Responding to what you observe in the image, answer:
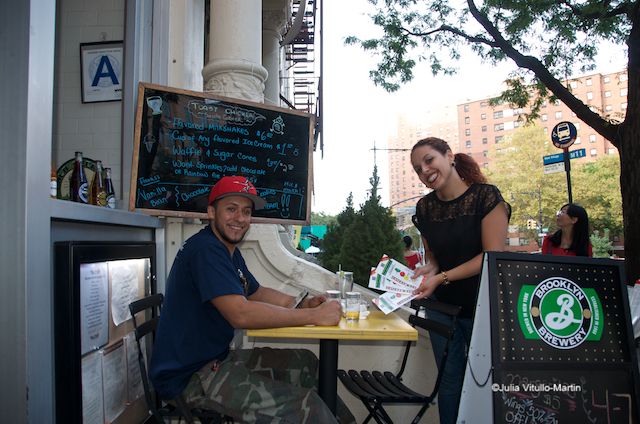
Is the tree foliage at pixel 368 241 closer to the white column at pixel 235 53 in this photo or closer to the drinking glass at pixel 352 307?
the white column at pixel 235 53

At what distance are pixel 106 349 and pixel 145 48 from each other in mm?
→ 2361

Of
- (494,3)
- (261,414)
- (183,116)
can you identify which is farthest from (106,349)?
(494,3)

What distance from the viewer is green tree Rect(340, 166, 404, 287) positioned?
4961 millimetres

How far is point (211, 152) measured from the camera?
3.56 m

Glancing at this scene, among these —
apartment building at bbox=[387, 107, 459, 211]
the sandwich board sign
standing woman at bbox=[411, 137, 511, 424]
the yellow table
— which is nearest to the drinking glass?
the yellow table

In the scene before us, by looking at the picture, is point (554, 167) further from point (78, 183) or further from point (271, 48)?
point (78, 183)

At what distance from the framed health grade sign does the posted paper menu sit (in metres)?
2.58

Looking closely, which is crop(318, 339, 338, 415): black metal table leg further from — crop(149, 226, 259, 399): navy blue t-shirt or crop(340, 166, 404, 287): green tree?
crop(340, 166, 404, 287): green tree

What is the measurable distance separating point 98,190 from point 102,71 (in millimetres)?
1148

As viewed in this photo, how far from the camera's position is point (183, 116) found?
3.44 meters

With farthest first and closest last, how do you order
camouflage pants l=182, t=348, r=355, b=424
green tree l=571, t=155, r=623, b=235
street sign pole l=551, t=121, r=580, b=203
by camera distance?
1. green tree l=571, t=155, r=623, b=235
2. street sign pole l=551, t=121, r=580, b=203
3. camouflage pants l=182, t=348, r=355, b=424

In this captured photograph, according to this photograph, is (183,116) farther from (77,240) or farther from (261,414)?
(261,414)

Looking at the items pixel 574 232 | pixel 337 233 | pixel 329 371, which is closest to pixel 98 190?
pixel 329 371

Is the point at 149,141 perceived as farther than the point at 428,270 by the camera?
Yes
